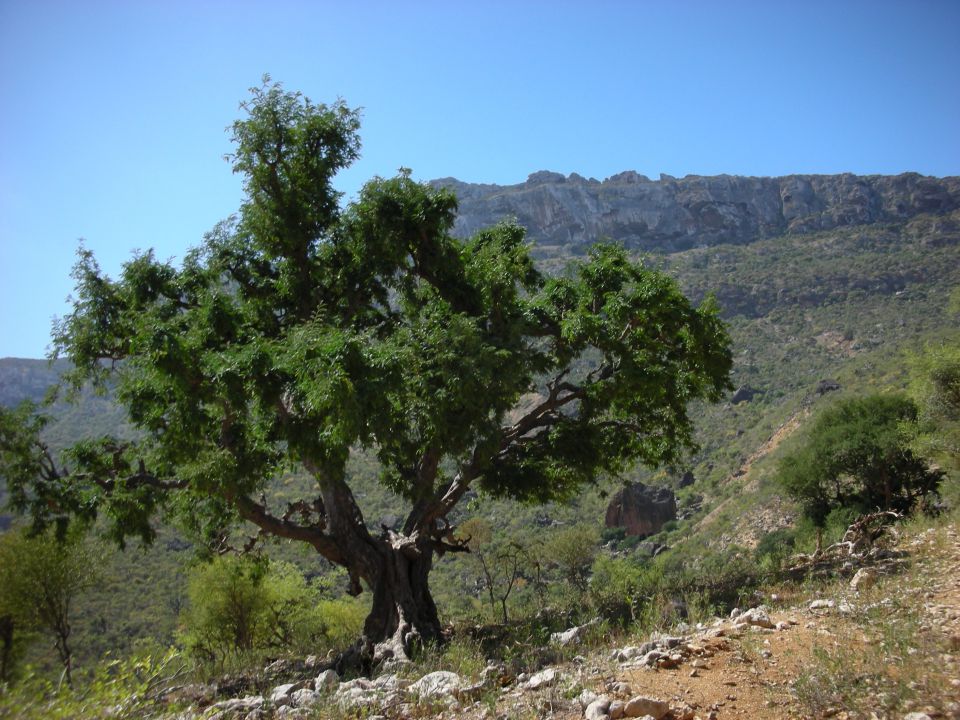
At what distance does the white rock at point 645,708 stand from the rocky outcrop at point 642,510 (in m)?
46.3

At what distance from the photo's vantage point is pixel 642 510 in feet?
165

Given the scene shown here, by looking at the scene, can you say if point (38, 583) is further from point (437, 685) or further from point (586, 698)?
point (586, 698)

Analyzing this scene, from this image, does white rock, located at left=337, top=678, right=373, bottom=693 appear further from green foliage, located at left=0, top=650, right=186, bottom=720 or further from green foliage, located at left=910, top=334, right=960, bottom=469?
green foliage, located at left=910, top=334, right=960, bottom=469

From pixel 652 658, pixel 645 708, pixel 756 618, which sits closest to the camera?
pixel 645 708

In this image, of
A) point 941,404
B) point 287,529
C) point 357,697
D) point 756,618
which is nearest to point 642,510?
point 941,404

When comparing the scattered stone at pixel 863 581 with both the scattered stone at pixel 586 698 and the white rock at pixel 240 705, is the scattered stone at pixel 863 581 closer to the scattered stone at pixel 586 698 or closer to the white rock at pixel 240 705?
the scattered stone at pixel 586 698

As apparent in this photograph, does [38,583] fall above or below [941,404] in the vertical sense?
below

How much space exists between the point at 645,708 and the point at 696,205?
459 feet

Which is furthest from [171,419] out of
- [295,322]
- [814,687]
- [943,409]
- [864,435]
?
[864,435]

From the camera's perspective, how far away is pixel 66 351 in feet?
36.8

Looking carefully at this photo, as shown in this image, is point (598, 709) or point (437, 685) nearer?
point (598, 709)

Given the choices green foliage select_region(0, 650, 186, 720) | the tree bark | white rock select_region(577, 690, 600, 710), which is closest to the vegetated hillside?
the tree bark

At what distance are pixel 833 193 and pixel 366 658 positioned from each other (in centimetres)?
14078

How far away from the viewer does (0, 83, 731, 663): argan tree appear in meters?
8.91
